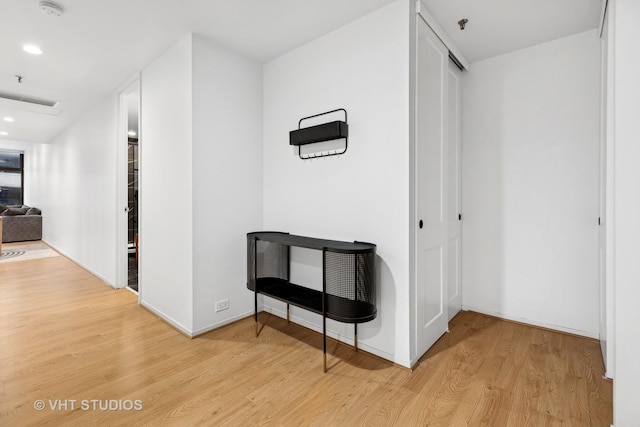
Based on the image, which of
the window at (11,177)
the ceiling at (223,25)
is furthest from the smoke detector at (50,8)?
the window at (11,177)

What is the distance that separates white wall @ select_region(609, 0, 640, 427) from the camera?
4.42ft

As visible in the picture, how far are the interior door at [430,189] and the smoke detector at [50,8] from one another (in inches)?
98.5

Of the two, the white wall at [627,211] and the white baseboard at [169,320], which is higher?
the white wall at [627,211]

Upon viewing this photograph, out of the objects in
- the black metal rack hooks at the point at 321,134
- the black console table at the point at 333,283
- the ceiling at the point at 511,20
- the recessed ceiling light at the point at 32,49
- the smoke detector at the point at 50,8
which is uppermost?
the recessed ceiling light at the point at 32,49

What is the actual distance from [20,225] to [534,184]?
407 inches

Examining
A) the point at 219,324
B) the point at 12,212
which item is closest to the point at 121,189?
the point at 219,324

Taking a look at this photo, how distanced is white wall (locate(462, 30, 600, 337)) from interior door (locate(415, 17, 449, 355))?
0.65 meters

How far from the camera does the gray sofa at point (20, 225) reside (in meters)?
7.29

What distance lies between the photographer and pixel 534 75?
8.75 ft

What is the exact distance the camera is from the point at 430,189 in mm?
2324

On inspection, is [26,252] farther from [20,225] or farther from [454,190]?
[454,190]

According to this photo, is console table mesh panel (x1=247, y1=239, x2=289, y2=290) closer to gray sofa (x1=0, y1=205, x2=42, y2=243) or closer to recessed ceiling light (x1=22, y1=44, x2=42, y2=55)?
recessed ceiling light (x1=22, y1=44, x2=42, y2=55)

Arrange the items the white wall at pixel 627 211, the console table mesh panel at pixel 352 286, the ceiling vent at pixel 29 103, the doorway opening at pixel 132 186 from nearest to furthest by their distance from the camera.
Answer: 1. the white wall at pixel 627 211
2. the console table mesh panel at pixel 352 286
3. the ceiling vent at pixel 29 103
4. the doorway opening at pixel 132 186

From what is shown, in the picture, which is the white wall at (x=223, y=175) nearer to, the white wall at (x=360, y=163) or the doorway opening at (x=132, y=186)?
the white wall at (x=360, y=163)
